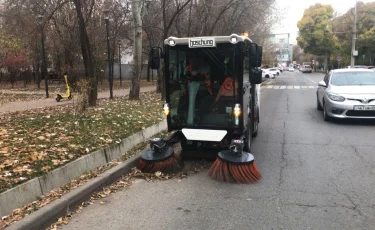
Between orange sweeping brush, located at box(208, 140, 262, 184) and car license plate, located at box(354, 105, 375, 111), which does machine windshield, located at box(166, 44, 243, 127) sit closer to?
orange sweeping brush, located at box(208, 140, 262, 184)

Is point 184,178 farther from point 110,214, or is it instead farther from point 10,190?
point 10,190

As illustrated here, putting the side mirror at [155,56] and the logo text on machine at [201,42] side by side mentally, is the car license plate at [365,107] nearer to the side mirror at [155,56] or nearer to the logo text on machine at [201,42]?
the logo text on machine at [201,42]

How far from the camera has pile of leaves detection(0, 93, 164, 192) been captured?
5035mm

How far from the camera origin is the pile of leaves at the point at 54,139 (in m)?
5.04

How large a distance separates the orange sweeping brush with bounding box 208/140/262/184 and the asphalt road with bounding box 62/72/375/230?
0.51ft

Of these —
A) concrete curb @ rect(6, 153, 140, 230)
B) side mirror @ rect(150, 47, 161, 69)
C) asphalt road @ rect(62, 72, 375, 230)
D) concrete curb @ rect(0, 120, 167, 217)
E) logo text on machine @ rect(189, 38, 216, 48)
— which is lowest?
asphalt road @ rect(62, 72, 375, 230)

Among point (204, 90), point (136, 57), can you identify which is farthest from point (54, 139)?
point (136, 57)

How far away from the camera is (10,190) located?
429 cm

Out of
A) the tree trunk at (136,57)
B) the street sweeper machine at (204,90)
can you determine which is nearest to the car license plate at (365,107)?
the street sweeper machine at (204,90)

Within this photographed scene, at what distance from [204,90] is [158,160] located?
1577 mm

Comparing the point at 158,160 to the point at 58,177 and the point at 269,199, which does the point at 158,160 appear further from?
the point at 269,199

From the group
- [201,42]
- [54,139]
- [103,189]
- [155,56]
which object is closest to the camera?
[103,189]

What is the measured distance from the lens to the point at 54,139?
6711mm

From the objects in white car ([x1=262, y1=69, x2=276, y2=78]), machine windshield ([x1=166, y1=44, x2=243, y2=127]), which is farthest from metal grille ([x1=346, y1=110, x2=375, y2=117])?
white car ([x1=262, y1=69, x2=276, y2=78])
